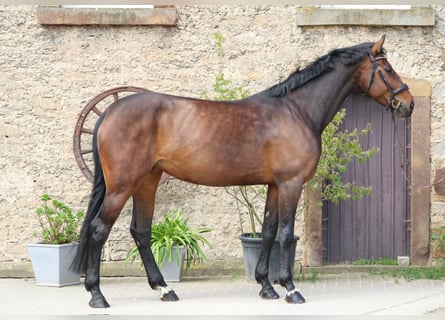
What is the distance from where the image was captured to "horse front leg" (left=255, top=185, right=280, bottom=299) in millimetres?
7051

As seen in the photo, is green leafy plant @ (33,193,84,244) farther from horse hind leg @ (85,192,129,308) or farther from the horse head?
the horse head

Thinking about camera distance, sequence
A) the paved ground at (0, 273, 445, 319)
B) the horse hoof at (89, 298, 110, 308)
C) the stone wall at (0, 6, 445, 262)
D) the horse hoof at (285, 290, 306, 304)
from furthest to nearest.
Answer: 1. the stone wall at (0, 6, 445, 262)
2. the horse hoof at (285, 290, 306, 304)
3. the horse hoof at (89, 298, 110, 308)
4. the paved ground at (0, 273, 445, 319)

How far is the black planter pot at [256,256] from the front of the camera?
25.4 feet

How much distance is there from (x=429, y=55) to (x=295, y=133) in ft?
9.20

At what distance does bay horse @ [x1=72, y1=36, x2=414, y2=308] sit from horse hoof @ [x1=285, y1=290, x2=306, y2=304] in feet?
0.04

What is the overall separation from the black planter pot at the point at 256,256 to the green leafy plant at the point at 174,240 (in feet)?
1.69

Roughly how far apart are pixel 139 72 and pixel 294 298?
11.6ft

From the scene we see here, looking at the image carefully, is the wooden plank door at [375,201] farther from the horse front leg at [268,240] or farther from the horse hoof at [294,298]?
the horse hoof at [294,298]

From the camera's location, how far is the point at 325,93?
7031mm

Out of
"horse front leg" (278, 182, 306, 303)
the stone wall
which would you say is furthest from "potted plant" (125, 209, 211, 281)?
"horse front leg" (278, 182, 306, 303)

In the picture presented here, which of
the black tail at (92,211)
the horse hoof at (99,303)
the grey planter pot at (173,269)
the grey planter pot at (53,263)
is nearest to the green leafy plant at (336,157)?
the grey planter pot at (173,269)

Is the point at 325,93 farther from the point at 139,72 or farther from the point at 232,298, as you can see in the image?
the point at 139,72

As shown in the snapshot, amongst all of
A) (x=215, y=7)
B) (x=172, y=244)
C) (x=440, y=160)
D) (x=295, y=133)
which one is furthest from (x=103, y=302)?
(x=440, y=160)

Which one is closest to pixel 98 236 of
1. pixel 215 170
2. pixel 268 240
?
pixel 215 170
